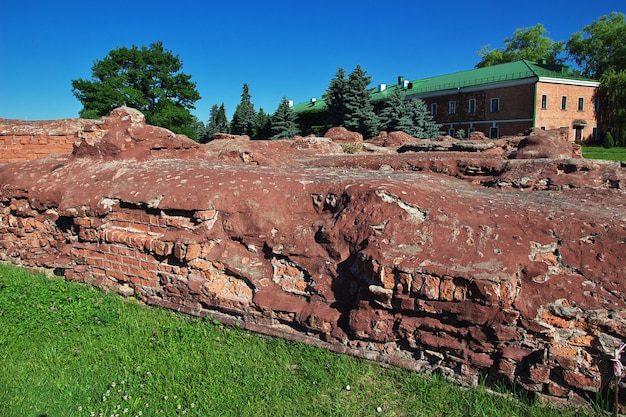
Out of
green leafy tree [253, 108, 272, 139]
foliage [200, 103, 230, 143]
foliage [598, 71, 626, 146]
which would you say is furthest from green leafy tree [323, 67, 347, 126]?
foliage [598, 71, 626, 146]

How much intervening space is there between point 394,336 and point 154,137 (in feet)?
15.5

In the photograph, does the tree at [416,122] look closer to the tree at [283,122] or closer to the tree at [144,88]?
the tree at [283,122]

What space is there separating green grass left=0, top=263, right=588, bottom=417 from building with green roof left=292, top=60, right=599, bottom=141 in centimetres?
2989

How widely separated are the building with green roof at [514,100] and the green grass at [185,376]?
2989 cm

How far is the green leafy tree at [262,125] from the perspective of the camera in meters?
34.8

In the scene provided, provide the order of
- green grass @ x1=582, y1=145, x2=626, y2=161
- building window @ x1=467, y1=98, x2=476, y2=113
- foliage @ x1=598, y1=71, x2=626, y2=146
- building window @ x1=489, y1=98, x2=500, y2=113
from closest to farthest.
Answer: green grass @ x1=582, y1=145, x2=626, y2=161, building window @ x1=489, y1=98, x2=500, y2=113, foliage @ x1=598, y1=71, x2=626, y2=146, building window @ x1=467, y1=98, x2=476, y2=113

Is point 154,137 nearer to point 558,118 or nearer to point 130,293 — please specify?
point 130,293

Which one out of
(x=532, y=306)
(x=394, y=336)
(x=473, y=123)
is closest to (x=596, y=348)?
(x=532, y=306)

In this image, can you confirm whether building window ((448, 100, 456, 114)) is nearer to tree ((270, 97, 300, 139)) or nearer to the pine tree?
the pine tree

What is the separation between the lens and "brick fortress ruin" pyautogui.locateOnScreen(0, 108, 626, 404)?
2602 millimetres

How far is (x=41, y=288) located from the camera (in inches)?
167

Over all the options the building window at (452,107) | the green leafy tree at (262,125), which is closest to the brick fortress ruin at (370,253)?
the green leafy tree at (262,125)

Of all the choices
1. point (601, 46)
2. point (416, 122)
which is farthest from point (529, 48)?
point (416, 122)

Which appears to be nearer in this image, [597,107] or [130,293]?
[130,293]
